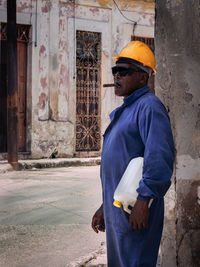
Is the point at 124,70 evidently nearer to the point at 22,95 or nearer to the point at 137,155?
the point at 137,155

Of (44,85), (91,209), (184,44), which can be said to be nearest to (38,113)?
(44,85)

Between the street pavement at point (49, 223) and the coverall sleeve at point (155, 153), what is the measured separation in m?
1.86

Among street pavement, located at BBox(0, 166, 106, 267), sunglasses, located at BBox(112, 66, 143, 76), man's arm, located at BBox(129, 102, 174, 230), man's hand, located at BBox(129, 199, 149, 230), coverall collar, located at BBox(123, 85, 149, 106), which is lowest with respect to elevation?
street pavement, located at BBox(0, 166, 106, 267)

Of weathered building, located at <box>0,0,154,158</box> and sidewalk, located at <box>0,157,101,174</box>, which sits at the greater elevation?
weathered building, located at <box>0,0,154,158</box>

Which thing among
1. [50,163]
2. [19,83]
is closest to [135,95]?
[50,163]

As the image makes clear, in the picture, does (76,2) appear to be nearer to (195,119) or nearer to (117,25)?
(117,25)

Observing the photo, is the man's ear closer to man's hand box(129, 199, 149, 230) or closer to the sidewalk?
man's hand box(129, 199, 149, 230)

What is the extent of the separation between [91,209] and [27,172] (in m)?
4.86

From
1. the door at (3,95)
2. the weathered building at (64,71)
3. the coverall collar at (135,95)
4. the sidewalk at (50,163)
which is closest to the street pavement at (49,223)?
the coverall collar at (135,95)

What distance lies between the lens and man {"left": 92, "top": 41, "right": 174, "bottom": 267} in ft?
6.68

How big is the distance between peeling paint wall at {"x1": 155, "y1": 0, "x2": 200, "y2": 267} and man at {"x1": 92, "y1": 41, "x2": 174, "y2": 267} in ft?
2.23

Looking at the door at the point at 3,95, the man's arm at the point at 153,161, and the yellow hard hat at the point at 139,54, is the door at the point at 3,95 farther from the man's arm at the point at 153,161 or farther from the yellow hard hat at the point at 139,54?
the man's arm at the point at 153,161

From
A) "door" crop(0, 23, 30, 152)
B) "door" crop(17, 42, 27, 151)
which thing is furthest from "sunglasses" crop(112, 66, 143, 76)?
"door" crop(17, 42, 27, 151)

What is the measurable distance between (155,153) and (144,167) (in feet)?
0.27
